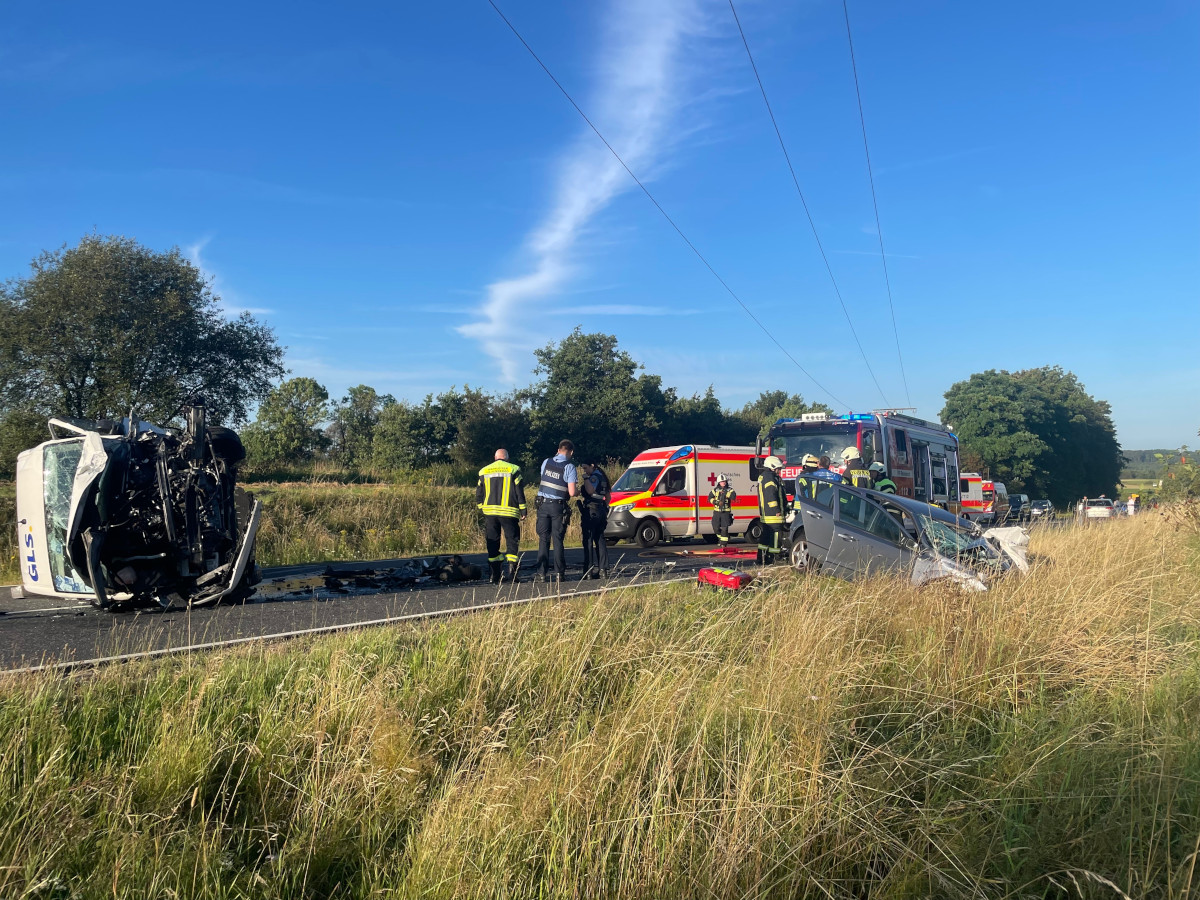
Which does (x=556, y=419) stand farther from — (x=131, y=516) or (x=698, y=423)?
(x=131, y=516)

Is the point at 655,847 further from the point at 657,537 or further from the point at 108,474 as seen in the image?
the point at 657,537

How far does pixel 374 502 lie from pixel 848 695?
16.3m

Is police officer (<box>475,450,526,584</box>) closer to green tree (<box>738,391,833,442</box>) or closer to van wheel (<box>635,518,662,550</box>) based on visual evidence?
van wheel (<box>635,518,662,550</box>)

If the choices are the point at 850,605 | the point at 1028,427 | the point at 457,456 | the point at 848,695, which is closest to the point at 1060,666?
the point at 850,605

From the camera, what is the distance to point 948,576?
7.03 meters

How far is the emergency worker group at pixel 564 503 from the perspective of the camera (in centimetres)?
1033

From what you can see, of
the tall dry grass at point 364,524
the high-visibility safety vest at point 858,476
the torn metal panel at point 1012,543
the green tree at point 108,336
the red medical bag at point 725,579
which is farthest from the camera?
the green tree at point 108,336

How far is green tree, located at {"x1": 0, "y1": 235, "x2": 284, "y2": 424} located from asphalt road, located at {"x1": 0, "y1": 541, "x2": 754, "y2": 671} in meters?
21.2

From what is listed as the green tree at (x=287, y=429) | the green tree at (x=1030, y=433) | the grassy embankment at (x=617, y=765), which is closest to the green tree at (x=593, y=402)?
the green tree at (x=287, y=429)

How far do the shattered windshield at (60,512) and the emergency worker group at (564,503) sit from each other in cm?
438

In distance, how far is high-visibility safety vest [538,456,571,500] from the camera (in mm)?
10555

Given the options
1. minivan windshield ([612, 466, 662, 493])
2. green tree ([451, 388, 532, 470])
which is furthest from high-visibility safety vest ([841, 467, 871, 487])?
green tree ([451, 388, 532, 470])

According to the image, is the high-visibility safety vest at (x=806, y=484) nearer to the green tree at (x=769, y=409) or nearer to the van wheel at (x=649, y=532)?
the van wheel at (x=649, y=532)

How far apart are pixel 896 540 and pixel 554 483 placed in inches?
168
